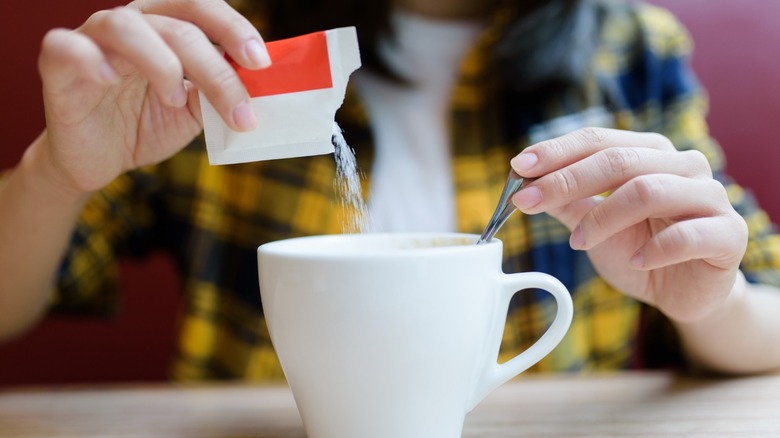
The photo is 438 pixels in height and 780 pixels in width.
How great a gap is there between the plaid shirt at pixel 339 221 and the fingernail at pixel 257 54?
0.43 meters

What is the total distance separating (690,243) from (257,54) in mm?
304

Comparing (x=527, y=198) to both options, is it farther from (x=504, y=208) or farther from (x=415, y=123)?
(x=415, y=123)

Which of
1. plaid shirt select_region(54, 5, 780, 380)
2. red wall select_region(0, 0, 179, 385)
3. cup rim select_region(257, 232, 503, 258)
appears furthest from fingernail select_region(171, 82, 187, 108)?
red wall select_region(0, 0, 179, 385)

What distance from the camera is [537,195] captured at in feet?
1.50

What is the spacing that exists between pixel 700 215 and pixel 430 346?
0.72ft

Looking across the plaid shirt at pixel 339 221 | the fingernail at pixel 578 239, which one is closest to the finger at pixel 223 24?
the fingernail at pixel 578 239

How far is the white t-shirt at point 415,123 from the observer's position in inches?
36.4

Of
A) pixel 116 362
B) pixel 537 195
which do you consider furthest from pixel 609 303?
pixel 116 362

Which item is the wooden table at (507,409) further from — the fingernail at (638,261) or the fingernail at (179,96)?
the fingernail at (179,96)

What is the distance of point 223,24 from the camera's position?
47 cm

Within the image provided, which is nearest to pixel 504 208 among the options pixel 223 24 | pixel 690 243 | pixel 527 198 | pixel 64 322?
pixel 527 198

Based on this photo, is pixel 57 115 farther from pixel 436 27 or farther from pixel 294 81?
pixel 436 27

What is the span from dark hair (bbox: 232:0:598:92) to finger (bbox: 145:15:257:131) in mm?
512

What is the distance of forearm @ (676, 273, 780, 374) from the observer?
618mm
